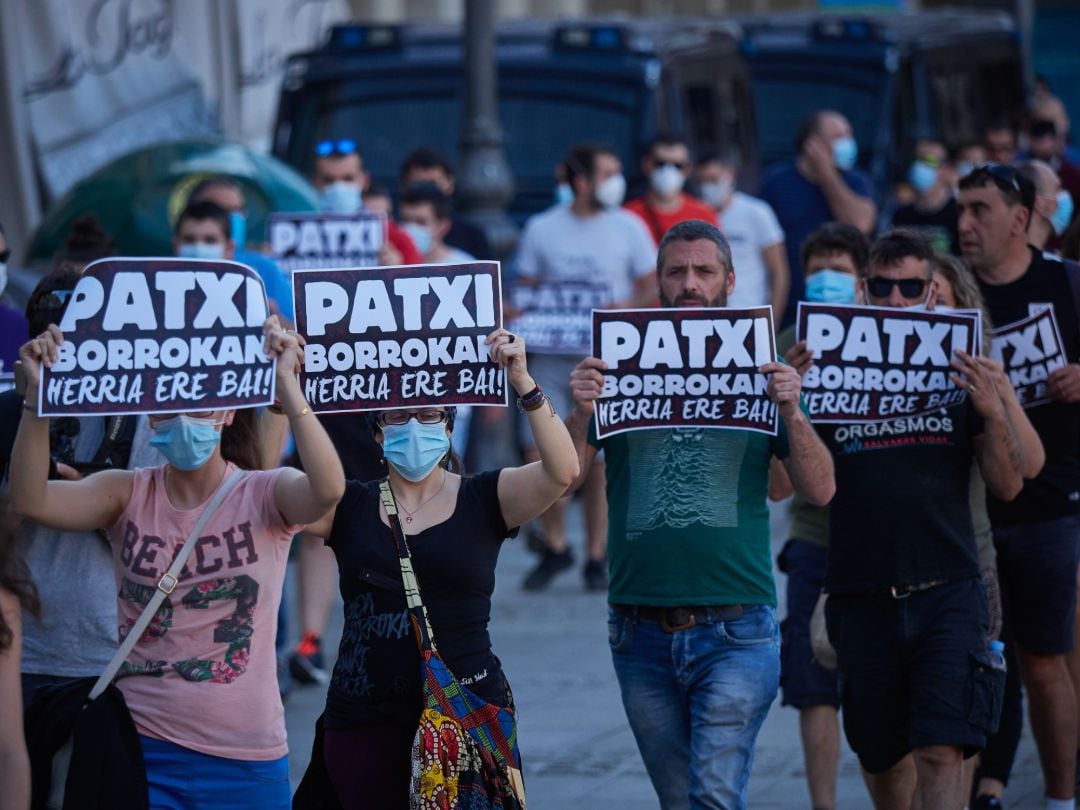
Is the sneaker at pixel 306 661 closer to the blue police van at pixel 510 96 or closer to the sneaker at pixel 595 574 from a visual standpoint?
the sneaker at pixel 595 574

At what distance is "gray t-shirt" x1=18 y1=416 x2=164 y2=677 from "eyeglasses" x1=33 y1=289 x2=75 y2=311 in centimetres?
59

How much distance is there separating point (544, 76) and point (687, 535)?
9275mm

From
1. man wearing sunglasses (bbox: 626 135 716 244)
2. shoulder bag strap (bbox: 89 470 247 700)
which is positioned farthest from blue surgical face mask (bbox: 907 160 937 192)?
shoulder bag strap (bbox: 89 470 247 700)

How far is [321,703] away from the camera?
841cm

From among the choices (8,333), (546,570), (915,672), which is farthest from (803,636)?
(546,570)

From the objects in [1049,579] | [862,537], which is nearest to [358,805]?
[862,537]

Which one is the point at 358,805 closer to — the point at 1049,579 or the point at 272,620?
the point at 272,620

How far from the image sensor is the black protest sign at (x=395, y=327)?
5172mm

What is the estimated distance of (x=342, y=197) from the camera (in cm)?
1041

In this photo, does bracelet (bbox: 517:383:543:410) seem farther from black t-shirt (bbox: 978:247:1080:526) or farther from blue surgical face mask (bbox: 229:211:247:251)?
blue surgical face mask (bbox: 229:211:247:251)

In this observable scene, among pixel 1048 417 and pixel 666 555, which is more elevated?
pixel 1048 417

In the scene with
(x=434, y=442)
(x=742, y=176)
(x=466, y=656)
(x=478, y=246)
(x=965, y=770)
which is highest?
(x=742, y=176)

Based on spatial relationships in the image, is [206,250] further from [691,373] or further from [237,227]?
[691,373]

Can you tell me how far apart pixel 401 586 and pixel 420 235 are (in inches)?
232
